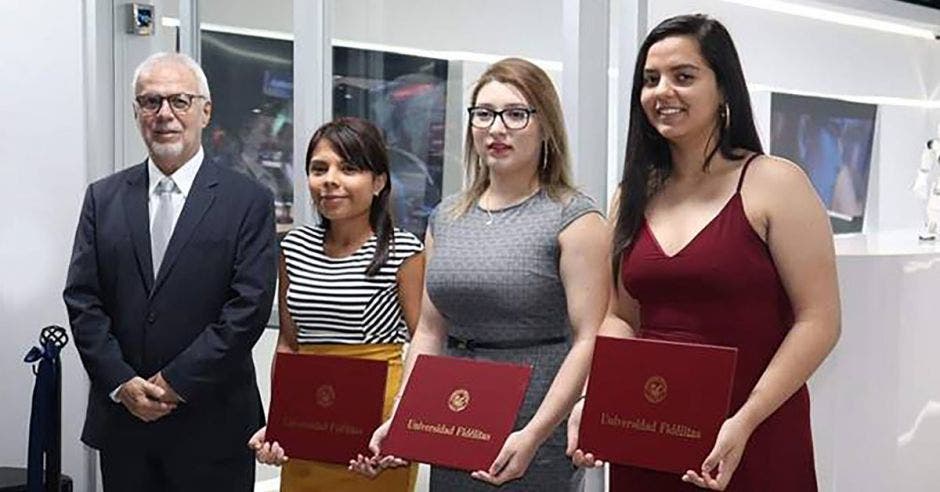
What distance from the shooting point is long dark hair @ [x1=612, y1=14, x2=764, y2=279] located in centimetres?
192

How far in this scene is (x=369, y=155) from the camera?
2.71 meters

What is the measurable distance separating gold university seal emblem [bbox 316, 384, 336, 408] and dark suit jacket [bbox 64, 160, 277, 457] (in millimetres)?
452

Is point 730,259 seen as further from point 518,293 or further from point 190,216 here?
point 190,216

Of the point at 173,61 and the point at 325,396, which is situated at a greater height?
the point at 173,61

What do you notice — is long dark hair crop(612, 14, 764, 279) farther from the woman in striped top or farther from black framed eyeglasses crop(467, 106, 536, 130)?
the woman in striped top

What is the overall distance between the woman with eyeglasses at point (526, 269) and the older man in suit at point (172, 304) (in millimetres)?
671

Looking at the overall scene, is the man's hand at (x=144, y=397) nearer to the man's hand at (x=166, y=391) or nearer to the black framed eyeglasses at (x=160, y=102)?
the man's hand at (x=166, y=391)

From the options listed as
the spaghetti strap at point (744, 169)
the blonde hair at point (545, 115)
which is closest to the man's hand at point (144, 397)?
the blonde hair at point (545, 115)

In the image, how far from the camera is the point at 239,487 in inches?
115

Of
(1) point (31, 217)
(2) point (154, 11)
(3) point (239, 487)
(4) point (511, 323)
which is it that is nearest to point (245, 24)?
(2) point (154, 11)

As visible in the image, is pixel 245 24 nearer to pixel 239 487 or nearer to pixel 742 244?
pixel 239 487

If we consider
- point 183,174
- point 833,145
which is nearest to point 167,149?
point 183,174

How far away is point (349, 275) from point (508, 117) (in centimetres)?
61

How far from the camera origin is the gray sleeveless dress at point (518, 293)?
2.20 metres
